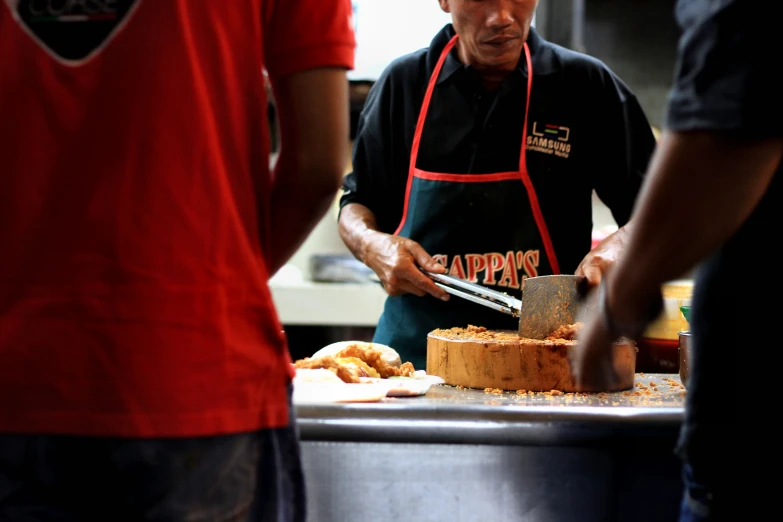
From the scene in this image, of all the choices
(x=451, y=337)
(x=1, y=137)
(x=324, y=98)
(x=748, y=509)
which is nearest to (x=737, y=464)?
(x=748, y=509)

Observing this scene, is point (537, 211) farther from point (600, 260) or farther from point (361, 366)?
point (361, 366)

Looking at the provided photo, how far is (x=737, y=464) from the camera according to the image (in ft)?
2.85

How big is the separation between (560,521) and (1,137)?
1.03 metres

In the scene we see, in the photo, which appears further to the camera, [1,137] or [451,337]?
[451,337]

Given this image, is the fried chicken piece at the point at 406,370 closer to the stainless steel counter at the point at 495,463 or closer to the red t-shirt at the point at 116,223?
the stainless steel counter at the point at 495,463

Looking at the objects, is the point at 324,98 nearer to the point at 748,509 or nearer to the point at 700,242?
the point at 700,242

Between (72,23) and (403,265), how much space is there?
138 centimetres

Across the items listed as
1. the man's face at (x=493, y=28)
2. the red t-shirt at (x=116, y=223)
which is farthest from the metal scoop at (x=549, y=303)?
the red t-shirt at (x=116, y=223)

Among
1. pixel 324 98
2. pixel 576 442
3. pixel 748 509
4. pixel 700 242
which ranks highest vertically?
pixel 324 98

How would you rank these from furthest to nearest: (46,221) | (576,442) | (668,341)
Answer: (668,341)
(576,442)
(46,221)

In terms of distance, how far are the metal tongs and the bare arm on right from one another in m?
0.02

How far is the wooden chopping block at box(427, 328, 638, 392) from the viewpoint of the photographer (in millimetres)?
1727

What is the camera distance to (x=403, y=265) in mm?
2164

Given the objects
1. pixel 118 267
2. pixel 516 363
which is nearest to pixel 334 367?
pixel 516 363
